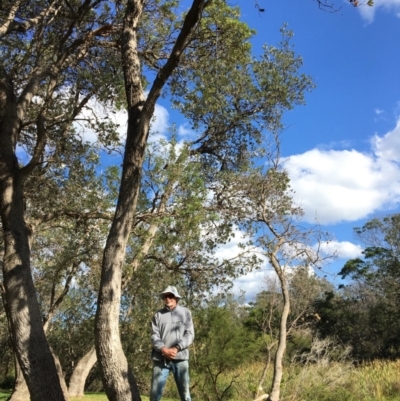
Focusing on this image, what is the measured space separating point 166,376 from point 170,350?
0.96 ft

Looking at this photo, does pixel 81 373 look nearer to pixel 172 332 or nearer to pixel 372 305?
pixel 172 332

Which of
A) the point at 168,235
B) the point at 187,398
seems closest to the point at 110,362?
the point at 187,398

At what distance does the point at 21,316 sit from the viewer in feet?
14.6

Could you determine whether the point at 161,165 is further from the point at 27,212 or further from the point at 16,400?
the point at 16,400

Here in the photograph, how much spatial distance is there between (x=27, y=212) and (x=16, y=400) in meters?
4.45

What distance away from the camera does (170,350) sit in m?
4.40

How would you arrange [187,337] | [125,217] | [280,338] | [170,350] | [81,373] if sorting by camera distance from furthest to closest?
1. [81,373]
2. [280,338]
3. [187,337]
4. [170,350]
5. [125,217]

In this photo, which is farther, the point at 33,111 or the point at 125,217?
the point at 33,111

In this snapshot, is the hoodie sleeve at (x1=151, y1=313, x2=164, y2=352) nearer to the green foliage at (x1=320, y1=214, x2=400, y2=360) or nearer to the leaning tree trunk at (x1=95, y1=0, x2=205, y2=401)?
the leaning tree trunk at (x1=95, y1=0, x2=205, y2=401)

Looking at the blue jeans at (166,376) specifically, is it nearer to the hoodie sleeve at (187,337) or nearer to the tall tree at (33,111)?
the hoodie sleeve at (187,337)

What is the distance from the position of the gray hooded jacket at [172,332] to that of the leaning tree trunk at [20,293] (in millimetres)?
991

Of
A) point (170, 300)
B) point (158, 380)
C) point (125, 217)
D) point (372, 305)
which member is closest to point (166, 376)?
point (158, 380)

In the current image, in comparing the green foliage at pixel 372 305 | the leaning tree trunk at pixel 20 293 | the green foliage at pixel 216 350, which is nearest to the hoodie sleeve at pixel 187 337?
the leaning tree trunk at pixel 20 293

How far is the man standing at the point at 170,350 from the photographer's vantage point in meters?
4.45
